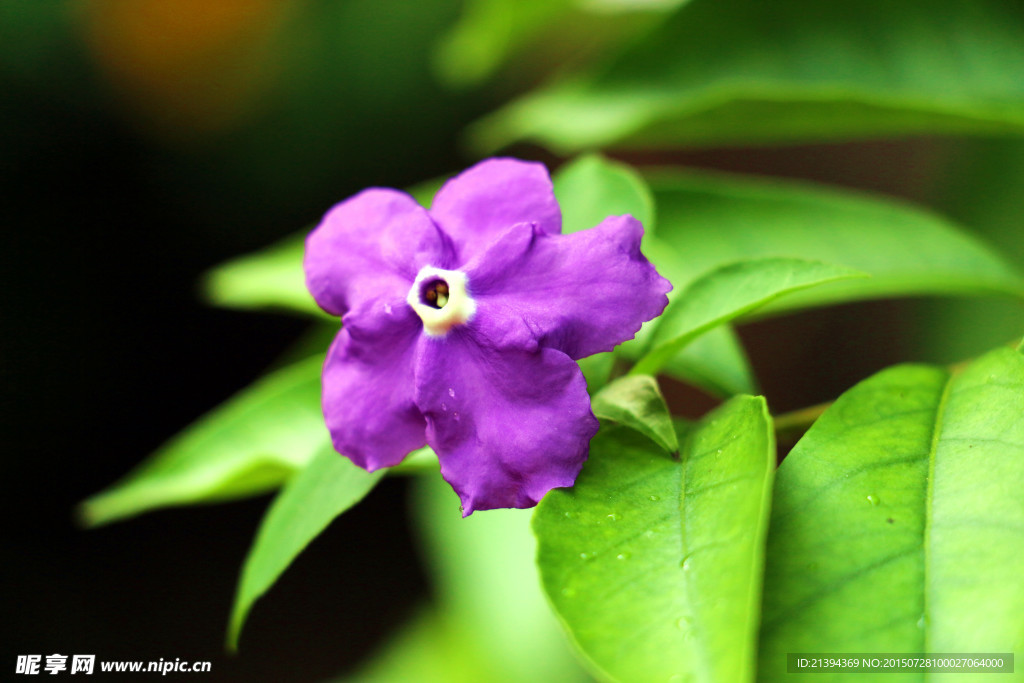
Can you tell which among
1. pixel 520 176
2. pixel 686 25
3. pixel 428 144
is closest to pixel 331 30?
pixel 428 144

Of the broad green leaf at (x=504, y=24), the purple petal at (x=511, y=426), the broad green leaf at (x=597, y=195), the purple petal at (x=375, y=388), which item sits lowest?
the purple petal at (x=511, y=426)

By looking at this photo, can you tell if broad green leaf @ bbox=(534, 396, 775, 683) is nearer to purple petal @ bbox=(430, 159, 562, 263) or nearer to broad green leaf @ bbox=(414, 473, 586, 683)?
purple petal @ bbox=(430, 159, 562, 263)

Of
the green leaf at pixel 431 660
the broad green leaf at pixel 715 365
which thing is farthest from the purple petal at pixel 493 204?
the green leaf at pixel 431 660

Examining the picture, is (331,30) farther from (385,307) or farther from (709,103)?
(385,307)

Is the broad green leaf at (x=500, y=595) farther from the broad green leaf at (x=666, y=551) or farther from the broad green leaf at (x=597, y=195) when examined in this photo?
the broad green leaf at (x=666, y=551)

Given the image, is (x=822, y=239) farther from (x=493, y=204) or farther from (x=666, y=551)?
(x=666, y=551)

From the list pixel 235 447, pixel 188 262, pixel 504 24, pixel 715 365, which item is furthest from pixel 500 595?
pixel 188 262
